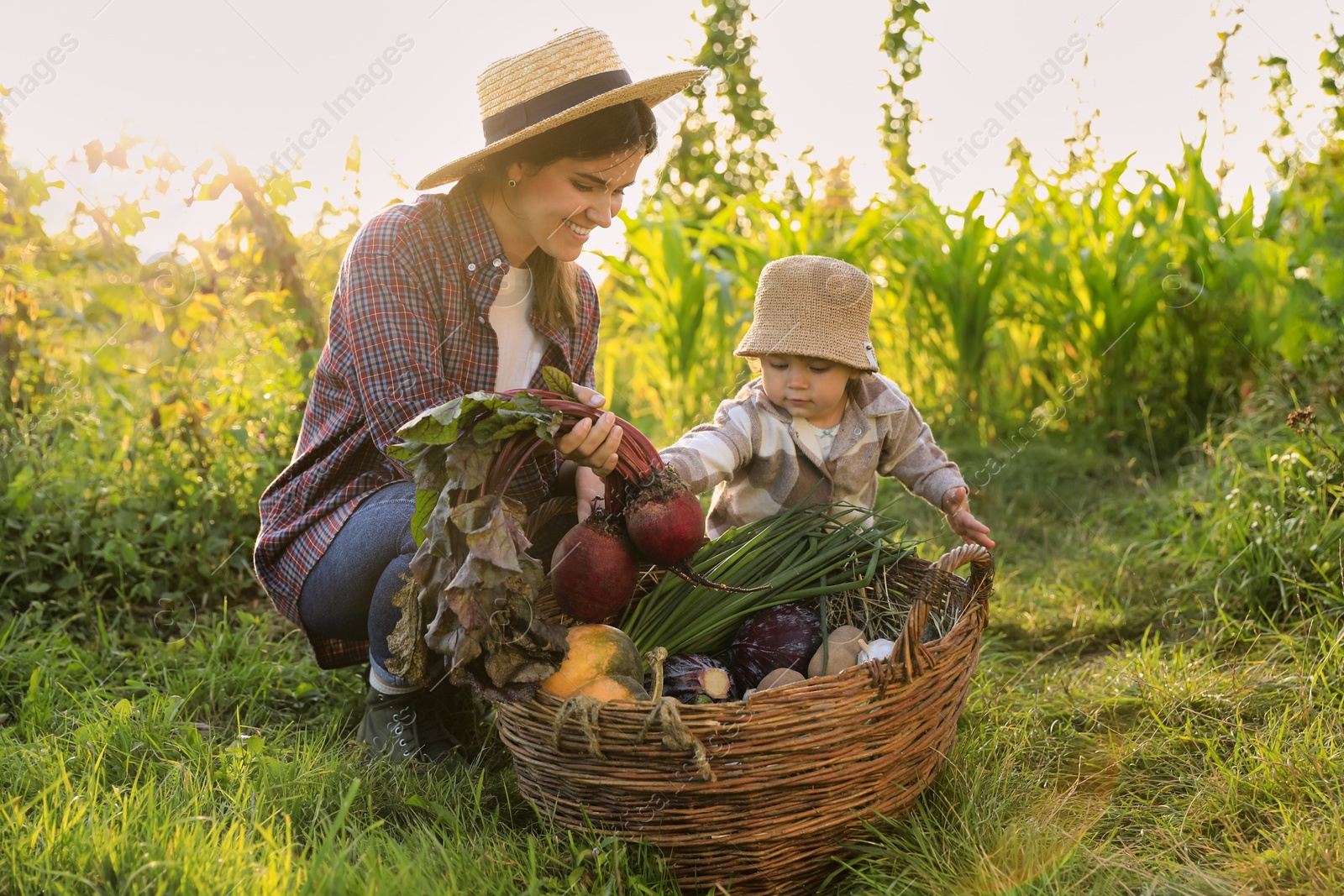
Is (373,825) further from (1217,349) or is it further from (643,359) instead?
(1217,349)

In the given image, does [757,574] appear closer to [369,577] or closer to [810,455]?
[810,455]

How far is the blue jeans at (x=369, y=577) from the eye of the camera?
6.99 ft

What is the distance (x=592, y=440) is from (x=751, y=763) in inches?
24.1

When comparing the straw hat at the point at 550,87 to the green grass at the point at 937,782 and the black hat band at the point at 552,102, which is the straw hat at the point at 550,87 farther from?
the green grass at the point at 937,782

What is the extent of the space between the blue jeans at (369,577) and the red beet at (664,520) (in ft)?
1.58

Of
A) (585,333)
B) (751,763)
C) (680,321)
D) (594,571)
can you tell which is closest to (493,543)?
(594,571)

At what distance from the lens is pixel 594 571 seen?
194cm

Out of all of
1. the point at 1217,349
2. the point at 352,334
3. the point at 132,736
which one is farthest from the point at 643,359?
the point at 132,736

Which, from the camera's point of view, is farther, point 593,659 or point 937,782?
point 937,782

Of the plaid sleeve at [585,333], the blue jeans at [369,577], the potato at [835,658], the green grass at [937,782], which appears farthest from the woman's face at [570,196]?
the green grass at [937,782]

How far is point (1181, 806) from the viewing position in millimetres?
2020

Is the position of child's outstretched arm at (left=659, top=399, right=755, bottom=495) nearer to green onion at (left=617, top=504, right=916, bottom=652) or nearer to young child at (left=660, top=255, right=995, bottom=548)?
young child at (left=660, top=255, right=995, bottom=548)

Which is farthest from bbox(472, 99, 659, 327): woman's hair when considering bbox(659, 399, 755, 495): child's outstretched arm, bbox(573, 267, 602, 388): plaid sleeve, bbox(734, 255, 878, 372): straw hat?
bbox(659, 399, 755, 495): child's outstretched arm

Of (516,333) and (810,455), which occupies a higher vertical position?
(516,333)
